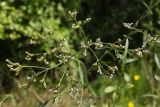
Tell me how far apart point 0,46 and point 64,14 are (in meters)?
0.82

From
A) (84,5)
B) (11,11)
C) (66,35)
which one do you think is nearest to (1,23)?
(11,11)

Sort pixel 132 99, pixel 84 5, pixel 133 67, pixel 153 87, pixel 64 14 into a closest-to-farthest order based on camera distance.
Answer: pixel 153 87 < pixel 132 99 < pixel 133 67 < pixel 64 14 < pixel 84 5

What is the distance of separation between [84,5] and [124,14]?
62 cm

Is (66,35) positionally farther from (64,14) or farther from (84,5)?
(84,5)

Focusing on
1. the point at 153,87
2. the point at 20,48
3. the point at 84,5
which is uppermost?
the point at 84,5

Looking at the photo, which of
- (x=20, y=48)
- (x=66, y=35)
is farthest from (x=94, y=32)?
(x=20, y=48)

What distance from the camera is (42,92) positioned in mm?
5270

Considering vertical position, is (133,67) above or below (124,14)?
below

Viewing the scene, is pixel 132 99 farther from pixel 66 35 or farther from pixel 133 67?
pixel 66 35

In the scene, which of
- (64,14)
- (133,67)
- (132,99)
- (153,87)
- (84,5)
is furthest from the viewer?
(84,5)

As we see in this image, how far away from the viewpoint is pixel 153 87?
516 centimetres

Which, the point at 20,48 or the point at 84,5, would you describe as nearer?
the point at 20,48

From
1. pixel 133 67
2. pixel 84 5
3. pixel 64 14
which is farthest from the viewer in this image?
pixel 84 5

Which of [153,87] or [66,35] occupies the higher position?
[66,35]
